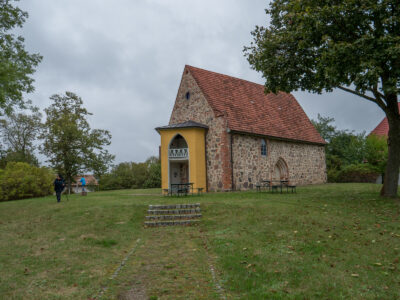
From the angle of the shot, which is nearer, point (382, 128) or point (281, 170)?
point (281, 170)

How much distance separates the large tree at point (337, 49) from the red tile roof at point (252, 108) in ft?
23.3

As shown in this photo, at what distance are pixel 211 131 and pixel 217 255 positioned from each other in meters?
14.7

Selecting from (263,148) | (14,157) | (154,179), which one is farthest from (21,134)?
(263,148)

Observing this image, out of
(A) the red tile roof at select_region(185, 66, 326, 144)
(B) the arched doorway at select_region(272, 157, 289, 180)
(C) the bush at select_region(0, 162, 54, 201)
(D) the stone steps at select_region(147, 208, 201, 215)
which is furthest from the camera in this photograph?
(B) the arched doorway at select_region(272, 157, 289, 180)

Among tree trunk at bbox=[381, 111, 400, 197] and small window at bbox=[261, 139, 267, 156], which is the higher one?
small window at bbox=[261, 139, 267, 156]

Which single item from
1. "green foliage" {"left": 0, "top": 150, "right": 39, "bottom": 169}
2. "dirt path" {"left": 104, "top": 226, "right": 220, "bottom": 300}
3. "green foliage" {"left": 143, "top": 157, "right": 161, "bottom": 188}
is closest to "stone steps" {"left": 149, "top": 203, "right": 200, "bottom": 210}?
"dirt path" {"left": 104, "top": 226, "right": 220, "bottom": 300}

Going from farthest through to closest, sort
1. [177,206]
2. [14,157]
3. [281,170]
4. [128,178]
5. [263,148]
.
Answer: [128,178] < [14,157] < [281,170] < [263,148] < [177,206]

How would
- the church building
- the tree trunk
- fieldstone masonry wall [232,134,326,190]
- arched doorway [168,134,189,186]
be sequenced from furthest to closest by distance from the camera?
1. arched doorway [168,134,189,186]
2. fieldstone masonry wall [232,134,326,190]
3. the church building
4. the tree trunk

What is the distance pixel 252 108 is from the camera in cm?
2436

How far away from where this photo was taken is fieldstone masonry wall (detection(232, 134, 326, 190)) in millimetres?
21172

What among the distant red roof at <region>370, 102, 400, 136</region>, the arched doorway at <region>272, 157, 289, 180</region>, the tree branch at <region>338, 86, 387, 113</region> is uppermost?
the distant red roof at <region>370, 102, 400, 136</region>

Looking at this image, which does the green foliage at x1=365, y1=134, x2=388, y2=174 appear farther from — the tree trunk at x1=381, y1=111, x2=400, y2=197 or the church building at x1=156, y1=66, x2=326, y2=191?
the tree trunk at x1=381, y1=111, x2=400, y2=197

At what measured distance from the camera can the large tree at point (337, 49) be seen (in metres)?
10.6

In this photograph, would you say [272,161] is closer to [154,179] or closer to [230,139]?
[230,139]
